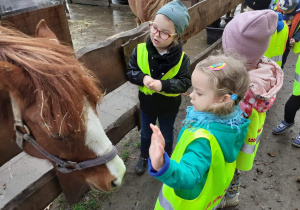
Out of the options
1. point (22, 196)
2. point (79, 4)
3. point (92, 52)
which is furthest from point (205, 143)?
point (79, 4)

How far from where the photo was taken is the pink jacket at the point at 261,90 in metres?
1.58

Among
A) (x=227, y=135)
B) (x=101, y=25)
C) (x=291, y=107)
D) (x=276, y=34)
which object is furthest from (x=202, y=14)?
(x=101, y=25)

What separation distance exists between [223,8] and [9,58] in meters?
3.93

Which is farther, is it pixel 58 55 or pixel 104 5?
pixel 104 5

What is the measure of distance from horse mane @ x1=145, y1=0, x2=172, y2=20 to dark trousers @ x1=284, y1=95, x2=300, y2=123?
293 cm

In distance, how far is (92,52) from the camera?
179 centimetres

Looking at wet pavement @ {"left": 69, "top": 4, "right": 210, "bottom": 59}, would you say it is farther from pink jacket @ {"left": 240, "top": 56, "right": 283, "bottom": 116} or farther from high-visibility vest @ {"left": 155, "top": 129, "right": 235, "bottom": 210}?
high-visibility vest @ {"left": 155, "top": 129, "right": 235, "bottom": 210}

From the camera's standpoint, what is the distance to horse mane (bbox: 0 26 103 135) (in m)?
1.05

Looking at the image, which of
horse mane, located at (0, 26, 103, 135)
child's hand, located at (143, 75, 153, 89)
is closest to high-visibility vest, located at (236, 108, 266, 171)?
child's hand, located at (143, 75, 153, 89)

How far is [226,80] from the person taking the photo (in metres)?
1.15

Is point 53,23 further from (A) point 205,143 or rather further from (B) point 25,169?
(B) point 25,169

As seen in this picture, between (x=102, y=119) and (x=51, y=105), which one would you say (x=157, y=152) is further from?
(x=102, y=119)

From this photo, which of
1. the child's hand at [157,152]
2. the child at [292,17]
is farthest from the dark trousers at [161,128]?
the child at [292,17]

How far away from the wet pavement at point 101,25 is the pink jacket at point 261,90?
384 centimetres
